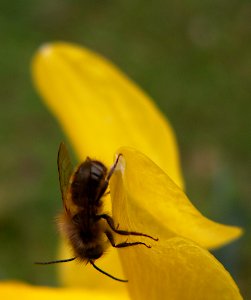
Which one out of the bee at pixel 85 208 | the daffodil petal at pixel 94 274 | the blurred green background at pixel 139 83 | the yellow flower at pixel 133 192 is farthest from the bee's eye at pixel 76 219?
the blurred green background at pixel 139 83

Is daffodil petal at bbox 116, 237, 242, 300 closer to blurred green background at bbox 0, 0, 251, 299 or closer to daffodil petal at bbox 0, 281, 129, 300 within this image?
daffodil petal at bbox 0, 281, 129, 300

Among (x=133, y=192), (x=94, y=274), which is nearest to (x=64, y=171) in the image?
(x=133, y=192)

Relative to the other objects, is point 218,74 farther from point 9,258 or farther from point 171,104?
point 9,258

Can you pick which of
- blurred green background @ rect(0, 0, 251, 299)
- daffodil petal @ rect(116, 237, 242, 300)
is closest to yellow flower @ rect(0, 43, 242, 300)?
daffodil petal @ rect(116, 237, 242, 300)

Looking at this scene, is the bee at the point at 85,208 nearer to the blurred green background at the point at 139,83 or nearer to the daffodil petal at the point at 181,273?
the daffodil petal at the point at 181,273

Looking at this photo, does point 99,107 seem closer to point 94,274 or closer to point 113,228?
point 94,274

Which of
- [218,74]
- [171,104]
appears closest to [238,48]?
[218,74]
